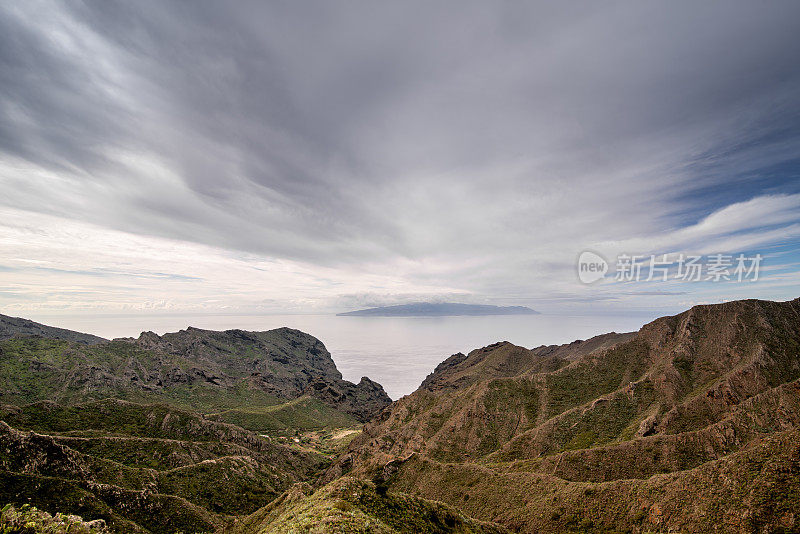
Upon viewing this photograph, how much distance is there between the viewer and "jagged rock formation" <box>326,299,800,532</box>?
32406mm

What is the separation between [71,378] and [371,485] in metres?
184

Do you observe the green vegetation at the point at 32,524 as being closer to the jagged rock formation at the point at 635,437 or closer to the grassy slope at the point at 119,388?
the jagged rock formation at the point at 635,437

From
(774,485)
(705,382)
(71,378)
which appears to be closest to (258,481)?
(774,485)

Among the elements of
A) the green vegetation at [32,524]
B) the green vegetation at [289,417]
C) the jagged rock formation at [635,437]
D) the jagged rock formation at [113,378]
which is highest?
Answer: the green vegetation at [32,524]

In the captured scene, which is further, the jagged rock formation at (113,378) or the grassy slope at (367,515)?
the jagged rock formation at (113,378)

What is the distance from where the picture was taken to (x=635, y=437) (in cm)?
6638

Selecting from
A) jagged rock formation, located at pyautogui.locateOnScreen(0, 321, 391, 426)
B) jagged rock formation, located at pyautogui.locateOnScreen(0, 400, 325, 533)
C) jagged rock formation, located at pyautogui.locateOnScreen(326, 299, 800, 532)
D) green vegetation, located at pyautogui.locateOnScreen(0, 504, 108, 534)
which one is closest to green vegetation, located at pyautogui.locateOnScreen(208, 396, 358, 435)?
jagged rock formation, located at pyautogui.locateOnScreen(0, 321, 391, 426)

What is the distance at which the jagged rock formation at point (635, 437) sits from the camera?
106 ft

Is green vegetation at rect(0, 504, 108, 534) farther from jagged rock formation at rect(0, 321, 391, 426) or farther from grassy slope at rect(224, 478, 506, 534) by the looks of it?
jagged rock formation at rect(0, 321, 391, 426)

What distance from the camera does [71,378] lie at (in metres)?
138

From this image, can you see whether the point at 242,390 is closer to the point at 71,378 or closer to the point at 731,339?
the point at 71,378

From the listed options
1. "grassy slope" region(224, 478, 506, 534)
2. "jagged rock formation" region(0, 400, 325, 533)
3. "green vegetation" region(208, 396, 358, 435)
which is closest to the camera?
"grassy slope" region(224, 478, 506, 534)

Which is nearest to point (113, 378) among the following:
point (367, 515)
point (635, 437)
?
point (367, 515)

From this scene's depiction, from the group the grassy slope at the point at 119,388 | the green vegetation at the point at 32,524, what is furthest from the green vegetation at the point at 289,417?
the green vegetation at the point at 32,524
